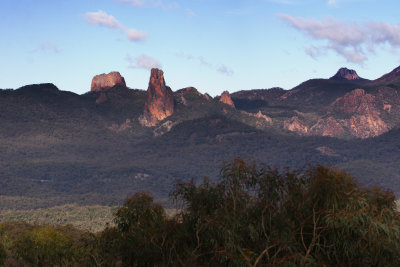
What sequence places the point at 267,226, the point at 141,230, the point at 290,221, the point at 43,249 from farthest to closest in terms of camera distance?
the point at 43,249 → the point at 141,230 → the point at 267,226 → the point at 290,221

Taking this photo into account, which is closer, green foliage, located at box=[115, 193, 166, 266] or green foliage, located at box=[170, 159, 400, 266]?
green foliage, located at box=[170, 159, 400, 266]

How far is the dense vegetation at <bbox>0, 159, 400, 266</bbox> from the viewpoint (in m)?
29.4

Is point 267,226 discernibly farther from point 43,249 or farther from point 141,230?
point 43,249

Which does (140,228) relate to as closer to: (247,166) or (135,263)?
(135,263)

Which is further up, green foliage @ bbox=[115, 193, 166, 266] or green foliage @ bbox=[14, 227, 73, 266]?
green foliage @ bbox=[115, 193, 166, 266]

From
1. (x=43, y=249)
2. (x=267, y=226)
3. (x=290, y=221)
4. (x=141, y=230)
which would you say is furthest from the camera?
(x=43, y=249)

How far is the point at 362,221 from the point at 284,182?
517cm

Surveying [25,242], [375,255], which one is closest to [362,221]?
[375,255]

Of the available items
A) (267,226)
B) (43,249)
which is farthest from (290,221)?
(43,249)

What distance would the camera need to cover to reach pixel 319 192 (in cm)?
3088

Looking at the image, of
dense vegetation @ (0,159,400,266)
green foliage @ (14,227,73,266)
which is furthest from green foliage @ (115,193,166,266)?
green foliage @ (14,227,73,266)

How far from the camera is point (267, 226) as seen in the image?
31.6 meters

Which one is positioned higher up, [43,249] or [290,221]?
[290,221]

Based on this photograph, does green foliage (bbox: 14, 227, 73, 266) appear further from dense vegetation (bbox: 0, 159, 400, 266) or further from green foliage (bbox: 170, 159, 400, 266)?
green foliage (bbox: 170, 159, 400, 266)
